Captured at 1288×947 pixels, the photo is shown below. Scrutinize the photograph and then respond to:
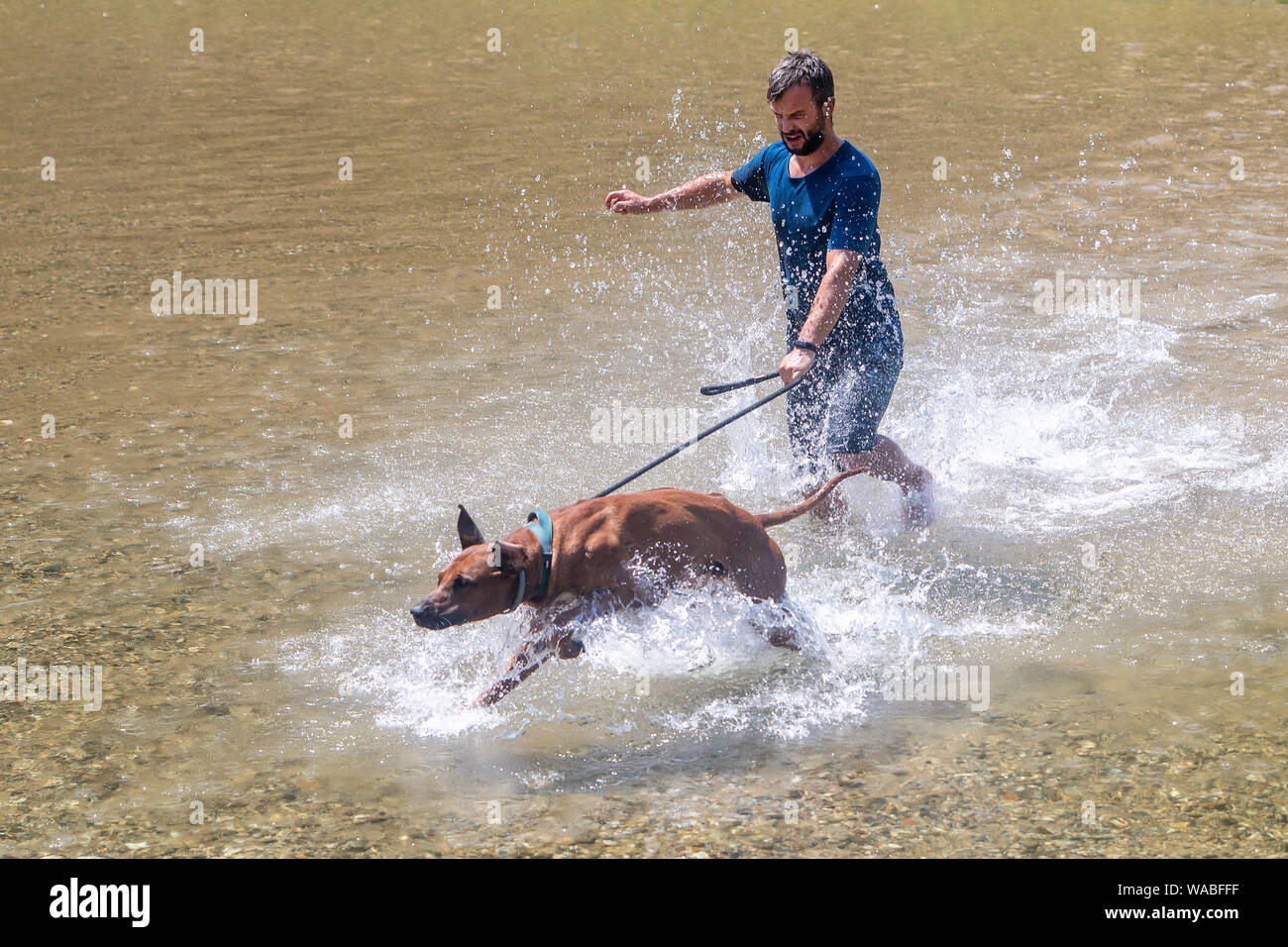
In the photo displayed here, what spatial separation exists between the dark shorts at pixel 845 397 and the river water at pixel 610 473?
50 cm

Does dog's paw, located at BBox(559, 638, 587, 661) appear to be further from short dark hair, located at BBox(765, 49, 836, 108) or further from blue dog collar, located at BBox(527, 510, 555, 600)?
short dark hair, located at BBox(765, 49, 836, 108)

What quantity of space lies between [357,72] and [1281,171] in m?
10.5

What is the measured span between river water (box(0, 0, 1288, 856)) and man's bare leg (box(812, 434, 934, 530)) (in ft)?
0.46

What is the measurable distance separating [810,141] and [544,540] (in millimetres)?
1885

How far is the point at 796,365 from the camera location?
496 cm

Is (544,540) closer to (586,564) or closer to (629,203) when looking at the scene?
(586,564)

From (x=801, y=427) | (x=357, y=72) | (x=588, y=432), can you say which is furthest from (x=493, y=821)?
(x=357, y=72)

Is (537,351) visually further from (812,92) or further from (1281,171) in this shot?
(1281,171)

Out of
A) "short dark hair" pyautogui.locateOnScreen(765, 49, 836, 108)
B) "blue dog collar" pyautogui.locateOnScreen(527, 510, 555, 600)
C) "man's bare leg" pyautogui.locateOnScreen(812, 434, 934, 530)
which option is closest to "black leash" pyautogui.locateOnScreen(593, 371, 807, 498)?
"blue dog collar" pyautogui.locateOnScreen(527, 510, 555, 600)

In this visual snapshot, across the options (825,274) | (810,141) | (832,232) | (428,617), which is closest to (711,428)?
(825,274)

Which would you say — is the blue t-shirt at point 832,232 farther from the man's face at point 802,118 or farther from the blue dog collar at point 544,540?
the blue dog collar at point 544,540

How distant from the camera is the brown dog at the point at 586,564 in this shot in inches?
166

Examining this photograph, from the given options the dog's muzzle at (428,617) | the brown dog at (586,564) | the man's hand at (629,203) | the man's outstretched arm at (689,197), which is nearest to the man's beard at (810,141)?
the man's outstretched arm at (689,197)

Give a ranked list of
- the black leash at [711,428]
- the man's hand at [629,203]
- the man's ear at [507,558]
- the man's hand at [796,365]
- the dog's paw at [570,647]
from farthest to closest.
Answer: the man's hand at [629,203] → the man's hand at [796,365] → the black leash at [711,428] → the dog's paw at [570,647] → the man's ear at [507,558]
